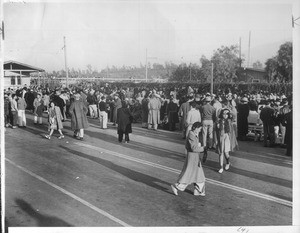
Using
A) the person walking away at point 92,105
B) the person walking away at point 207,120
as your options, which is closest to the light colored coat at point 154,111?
the person walking away at point 207,120

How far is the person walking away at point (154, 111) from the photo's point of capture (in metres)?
16.5

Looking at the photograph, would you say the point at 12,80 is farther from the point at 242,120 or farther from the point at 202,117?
the point at 202,117

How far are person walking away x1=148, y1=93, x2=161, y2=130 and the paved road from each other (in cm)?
369

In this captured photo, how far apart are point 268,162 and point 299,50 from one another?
4.44 meters

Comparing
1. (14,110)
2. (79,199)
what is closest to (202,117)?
(79,199)

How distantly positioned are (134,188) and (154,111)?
27.9 ft

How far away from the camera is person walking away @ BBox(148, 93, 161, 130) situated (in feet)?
54.1

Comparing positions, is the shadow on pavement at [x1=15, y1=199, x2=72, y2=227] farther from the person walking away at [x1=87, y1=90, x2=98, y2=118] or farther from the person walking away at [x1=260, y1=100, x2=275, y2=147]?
the person walking away at [x1=87, y1=90, x2=98, y2=118]

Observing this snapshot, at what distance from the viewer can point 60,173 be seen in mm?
9281

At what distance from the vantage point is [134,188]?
8.15 m

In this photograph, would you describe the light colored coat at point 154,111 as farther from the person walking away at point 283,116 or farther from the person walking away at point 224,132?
the person walking away at point 224,132

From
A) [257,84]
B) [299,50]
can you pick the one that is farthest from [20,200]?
[257,84]

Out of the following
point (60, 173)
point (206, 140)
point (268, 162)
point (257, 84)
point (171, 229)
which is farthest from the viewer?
point (257, 84)

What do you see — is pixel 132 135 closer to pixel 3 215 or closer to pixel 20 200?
pixel 20 200
